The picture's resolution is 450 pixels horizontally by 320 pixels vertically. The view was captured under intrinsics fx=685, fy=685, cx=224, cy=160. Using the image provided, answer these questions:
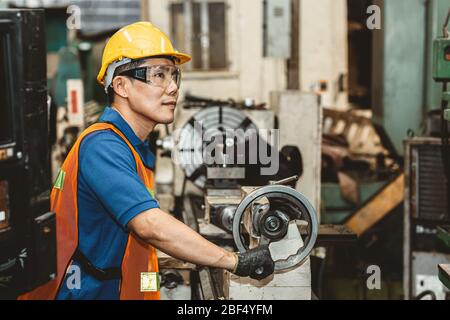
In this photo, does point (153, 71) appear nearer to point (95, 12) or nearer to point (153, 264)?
point (153, 264)

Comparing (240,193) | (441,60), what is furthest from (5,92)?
(441,60)

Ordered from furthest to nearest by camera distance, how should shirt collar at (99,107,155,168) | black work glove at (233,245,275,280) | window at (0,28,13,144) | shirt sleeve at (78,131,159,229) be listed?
shirt collar at (99,107,155,168) → black work glove at (233,245,275,280) → shirt sleeve at (78,131,159,229) → window at (0,28,13,144)

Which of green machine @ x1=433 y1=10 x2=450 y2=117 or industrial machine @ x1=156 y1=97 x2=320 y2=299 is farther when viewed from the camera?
green machine @ x1=433 y1=10 x2=450 y2=117

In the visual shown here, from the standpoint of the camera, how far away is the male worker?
2074 millimetres

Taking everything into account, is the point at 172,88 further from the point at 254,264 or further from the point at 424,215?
the point at 424,215

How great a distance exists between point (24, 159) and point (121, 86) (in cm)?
55

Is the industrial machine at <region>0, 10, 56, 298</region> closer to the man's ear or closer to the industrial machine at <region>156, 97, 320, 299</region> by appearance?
the man's ear

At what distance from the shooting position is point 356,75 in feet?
25.7

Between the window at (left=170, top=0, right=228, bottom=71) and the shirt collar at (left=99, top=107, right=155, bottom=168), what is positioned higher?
the window at (left=170, top=0, right=228, bottom=71)

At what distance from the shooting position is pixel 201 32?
22.1ft

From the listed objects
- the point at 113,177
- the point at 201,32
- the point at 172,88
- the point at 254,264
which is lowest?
the point at 254,264

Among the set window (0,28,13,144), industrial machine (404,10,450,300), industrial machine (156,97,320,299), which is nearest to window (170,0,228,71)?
industrial machine (156,97,320,299)
